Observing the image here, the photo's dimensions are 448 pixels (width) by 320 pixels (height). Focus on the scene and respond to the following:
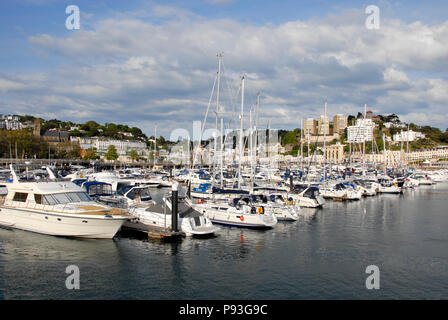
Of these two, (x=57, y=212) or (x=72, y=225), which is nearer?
(x=72, y=225)

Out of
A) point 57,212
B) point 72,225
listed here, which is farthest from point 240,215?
point 57,212

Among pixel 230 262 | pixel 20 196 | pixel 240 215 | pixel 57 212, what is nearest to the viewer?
pixel 230 262

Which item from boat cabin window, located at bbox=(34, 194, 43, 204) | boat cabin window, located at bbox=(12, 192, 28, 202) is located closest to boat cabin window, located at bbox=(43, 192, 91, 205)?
boat cabin window, located at bbox=(34, 194, 43, 204)

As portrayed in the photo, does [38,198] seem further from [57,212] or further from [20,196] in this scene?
[57,212]

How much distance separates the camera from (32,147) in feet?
410

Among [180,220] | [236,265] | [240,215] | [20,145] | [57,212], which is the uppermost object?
[20,145]

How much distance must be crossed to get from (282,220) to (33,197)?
72.1 ft

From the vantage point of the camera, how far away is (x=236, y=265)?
21266mm

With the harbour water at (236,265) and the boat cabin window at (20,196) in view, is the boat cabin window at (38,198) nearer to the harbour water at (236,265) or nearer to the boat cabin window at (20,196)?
the boat cabin window at (20,196)

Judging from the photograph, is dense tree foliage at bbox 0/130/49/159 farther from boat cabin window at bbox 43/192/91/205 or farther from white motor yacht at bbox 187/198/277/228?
white motor yacht at bbox 187/198/277/228

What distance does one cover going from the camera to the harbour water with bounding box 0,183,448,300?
1725cm

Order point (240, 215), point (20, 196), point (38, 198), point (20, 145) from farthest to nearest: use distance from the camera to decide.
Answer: point (20, 145)
point (240, 215)
point (20, 196)
point (38, 198)
